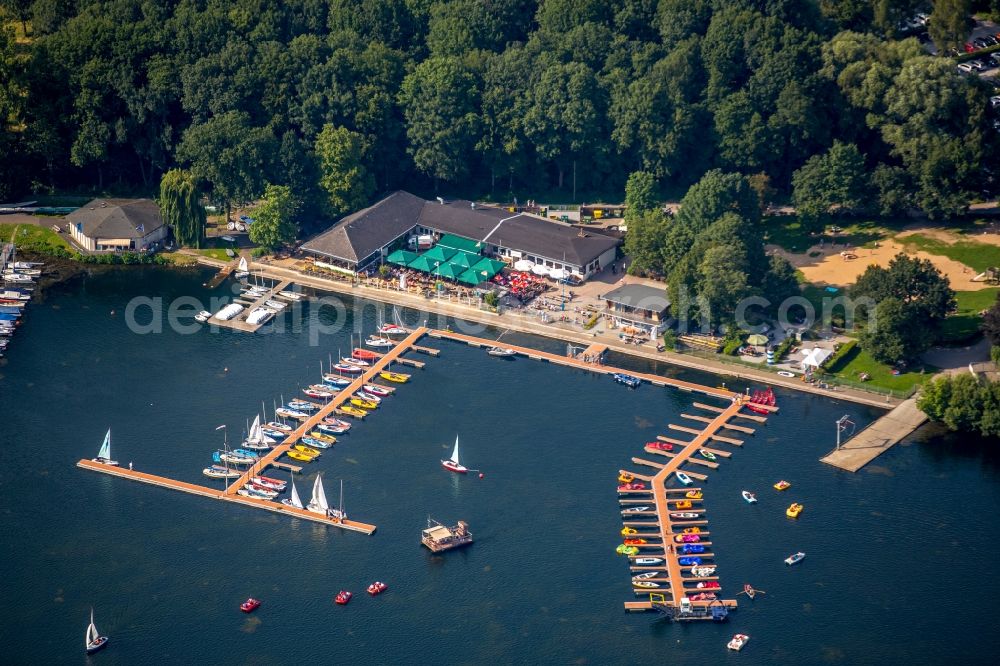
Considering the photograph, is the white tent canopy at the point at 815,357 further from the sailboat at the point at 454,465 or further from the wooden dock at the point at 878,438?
the sailboat at the point at 454,465

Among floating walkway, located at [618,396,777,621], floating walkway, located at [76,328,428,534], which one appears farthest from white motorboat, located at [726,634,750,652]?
floating walkway, located at [76,328,428,534]

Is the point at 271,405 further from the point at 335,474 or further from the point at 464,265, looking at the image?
the point at 464,265

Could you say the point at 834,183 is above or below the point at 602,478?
above

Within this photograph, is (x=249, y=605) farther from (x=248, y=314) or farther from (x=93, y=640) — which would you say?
(x=248, y=314)

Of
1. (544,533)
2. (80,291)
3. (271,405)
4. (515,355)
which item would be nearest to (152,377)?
(271,405)

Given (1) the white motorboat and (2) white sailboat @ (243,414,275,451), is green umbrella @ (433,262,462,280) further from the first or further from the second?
(1) the white motorboat

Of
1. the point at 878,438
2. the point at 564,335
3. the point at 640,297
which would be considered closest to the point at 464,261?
the point at 564,335
